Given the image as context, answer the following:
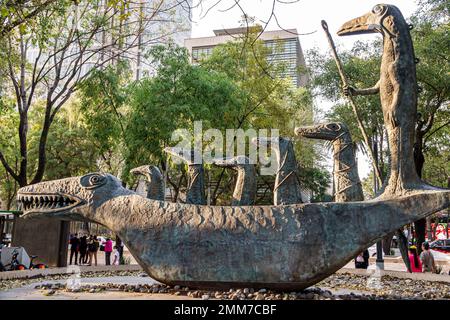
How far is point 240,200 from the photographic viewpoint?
729 centimetres

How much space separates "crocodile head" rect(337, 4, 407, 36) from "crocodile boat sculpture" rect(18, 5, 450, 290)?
0.02 metres

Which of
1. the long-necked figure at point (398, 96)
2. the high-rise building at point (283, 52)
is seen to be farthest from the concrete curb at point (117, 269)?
the high-rise building at point (283, 52)

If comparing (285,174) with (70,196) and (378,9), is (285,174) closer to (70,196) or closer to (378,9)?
(378,9)

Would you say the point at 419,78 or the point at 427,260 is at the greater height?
the point at 419,78

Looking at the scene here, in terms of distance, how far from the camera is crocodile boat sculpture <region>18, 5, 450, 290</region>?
616cm

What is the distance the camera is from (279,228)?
6258mm

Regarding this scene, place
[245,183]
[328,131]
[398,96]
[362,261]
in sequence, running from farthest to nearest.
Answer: [362,261]
[245,183]
[328,131]
[398,96]

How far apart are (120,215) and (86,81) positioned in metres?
10.8

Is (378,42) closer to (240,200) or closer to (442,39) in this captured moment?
(442,39)

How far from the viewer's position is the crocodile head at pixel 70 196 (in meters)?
6.93

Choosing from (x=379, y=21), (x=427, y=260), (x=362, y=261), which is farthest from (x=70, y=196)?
(x=427, y=260)

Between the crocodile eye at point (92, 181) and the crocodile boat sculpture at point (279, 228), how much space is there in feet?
1.62

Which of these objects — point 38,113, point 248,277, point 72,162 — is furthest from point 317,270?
point 38,113

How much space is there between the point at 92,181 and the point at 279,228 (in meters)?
3.17
